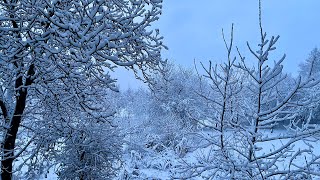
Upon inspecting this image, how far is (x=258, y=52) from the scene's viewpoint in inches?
139

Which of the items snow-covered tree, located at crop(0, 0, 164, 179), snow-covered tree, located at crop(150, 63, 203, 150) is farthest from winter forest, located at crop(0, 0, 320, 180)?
snow-covered tree, located at crop(150, 63, 203, 150)

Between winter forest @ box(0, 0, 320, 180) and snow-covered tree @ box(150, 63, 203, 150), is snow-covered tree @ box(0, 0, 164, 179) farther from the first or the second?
snow-covered tree @ box(150, 63, 203, 150)

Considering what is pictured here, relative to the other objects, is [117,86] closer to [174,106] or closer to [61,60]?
[61,60]

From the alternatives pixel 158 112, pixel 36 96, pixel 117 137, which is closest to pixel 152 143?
pixel 158 112

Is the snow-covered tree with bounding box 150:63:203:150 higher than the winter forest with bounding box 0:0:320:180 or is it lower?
higher

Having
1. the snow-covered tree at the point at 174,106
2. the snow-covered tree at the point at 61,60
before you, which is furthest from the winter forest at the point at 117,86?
the snow-covered tree at the point at 174,106

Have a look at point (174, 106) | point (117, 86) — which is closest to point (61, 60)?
point (117, 86)

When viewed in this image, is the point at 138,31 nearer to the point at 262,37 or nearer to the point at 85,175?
the point at 262,37

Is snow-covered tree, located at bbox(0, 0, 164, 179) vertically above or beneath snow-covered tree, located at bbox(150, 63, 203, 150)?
beneath

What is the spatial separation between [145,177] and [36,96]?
32.9ft

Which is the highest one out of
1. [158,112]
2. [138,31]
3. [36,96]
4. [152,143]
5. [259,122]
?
[158,112]

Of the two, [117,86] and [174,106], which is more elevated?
[174,106]

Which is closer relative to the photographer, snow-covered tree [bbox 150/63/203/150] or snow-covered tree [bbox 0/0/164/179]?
snow-covered tree [bbox 0/0/164/179]

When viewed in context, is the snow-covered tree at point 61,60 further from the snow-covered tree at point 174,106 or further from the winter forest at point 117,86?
the snow-covered tree at point 174,106
